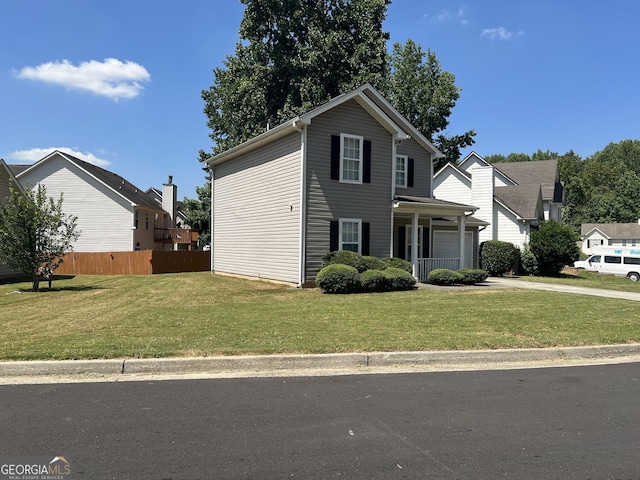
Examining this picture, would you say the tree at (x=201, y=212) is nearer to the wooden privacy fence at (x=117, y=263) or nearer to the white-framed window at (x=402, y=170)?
the wooden privacy fence at (x=117, y=263)

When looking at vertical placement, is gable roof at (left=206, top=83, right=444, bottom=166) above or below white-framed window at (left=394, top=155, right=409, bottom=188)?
above

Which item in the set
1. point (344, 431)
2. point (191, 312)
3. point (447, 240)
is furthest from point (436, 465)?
point (447, 240)

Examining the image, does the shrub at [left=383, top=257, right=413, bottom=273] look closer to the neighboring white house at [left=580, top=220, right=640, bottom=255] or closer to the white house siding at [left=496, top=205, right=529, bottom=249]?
the white house siding at [left=496, top=205, right=529, bottom=249]

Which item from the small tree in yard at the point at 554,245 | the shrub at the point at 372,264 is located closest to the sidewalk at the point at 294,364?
the shrub at the point at 372,264

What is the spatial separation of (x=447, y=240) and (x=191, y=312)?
1591cm

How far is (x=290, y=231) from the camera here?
1638cm

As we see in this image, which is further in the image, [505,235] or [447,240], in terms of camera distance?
[505,235]

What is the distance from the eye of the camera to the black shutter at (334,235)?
16.4 m

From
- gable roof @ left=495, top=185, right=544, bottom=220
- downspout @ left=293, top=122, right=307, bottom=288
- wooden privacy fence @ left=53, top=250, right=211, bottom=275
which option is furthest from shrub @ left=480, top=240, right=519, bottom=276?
wooden privacy fence @ left=53, top=250, right=211, bottom=275

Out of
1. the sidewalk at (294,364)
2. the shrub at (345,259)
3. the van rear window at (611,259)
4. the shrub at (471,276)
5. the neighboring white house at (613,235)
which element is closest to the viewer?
the sidewalk at (294,364)

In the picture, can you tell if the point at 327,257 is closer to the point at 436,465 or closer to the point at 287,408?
the point at 287,408

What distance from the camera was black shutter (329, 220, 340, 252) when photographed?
16.4 metres

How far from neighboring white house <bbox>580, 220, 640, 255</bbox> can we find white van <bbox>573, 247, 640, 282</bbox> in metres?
38.1

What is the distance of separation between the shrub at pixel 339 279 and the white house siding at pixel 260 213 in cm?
211
